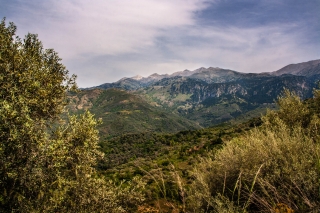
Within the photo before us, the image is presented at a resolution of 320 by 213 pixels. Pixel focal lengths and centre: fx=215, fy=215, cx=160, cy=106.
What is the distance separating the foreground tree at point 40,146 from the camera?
10375 mm

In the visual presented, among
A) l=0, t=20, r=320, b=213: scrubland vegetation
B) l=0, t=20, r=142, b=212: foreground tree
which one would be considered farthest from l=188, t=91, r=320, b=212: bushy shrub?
l=0, t=20, r=142, b=212: foreground tree

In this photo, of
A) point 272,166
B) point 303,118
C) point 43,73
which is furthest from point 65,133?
point 303,118

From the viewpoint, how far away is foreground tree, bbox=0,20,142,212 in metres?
10.4

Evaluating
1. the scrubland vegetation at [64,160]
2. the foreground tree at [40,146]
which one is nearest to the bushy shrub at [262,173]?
the scrubland vegetation at [64,160]

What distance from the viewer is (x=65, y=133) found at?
43.3 ft

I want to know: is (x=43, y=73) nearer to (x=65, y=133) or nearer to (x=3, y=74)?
(x=3, y=74)

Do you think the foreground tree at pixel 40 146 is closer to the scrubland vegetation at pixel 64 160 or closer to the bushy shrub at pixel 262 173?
the scrubland vegetation at pixel 64 160

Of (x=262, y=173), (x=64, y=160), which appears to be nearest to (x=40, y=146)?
(x=64, y=160)

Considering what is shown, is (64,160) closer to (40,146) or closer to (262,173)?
(40,146)

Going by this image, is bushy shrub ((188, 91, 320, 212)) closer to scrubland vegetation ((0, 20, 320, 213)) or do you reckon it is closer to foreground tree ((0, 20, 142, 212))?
scrubland vegetation ((0, 20, 320, 213))

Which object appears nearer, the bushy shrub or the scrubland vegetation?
the bushy shrub

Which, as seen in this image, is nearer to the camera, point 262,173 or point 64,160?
point 262,173

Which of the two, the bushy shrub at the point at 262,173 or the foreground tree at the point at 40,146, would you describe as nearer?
the bushy shrub at the point at 262,173

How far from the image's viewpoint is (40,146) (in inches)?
417
